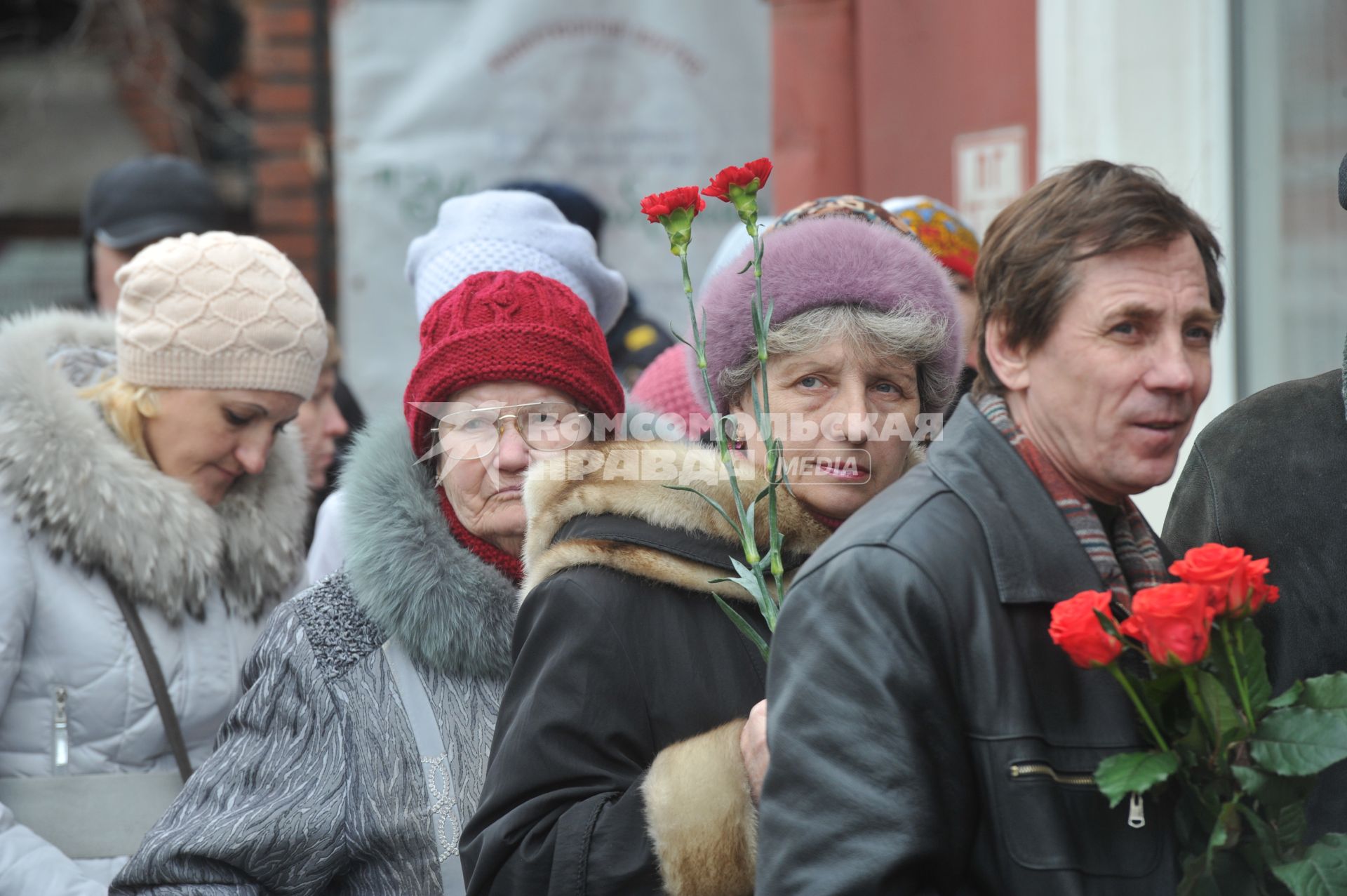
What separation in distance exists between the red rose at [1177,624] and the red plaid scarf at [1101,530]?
227 mm

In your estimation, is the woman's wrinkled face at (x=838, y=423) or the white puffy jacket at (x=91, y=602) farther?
the white puffy jacket at (x=91, y=602)

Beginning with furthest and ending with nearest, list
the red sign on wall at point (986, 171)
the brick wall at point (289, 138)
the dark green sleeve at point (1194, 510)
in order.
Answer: the brick wall at point (289, 138), the red sign on wall at point (986, 171), the dark green sleeve at point (1194, 510)

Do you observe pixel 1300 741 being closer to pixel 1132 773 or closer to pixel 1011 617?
pixel 1132 773

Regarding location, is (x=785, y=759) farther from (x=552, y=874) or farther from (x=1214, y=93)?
(x=1214, y=93)

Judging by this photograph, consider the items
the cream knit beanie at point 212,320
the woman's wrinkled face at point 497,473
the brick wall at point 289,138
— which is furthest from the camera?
the brick wall at point 289,138

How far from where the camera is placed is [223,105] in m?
8.84

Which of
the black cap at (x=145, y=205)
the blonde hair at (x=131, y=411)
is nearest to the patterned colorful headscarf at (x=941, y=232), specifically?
the blonde hair at (x=131, y=411)

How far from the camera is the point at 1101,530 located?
1833 millimetres

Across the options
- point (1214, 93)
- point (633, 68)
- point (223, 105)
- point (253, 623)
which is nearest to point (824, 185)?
point (633, 68)

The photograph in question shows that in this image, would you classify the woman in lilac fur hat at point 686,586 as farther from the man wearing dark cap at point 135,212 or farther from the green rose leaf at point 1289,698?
the man wearing dark cap at point 135,212

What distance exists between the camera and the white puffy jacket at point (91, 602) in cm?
279

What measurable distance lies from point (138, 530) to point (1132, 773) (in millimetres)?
2061

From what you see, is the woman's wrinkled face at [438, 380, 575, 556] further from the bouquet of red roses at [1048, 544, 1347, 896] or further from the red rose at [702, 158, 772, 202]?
the bouquet of red roses at [1048, 544, 1347, 896]

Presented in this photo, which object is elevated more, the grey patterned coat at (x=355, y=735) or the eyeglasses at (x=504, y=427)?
the eyeglasses at (x=504, y=427)
